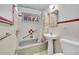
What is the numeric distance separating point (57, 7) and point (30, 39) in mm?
549

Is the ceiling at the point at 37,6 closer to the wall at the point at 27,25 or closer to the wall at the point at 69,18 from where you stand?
the wall at the point at 27,25

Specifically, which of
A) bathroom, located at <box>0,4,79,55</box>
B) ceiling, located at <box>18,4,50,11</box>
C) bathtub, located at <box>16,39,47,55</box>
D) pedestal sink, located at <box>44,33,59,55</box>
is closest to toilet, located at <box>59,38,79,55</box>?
bathroom, located at <box>0,4,79,55</box>

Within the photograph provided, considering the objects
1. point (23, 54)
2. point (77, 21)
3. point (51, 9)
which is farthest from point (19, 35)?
point (77, 21)

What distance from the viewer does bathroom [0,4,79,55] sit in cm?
137

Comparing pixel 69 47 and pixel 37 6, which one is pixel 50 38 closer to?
pixel 69 47

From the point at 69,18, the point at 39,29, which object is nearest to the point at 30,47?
the point at 39,29

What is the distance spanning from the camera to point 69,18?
55.1 inches

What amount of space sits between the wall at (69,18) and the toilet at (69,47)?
5 cm

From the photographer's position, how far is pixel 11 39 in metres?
1.39

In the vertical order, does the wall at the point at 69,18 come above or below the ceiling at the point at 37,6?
below

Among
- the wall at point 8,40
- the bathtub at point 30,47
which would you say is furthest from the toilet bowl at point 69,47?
the wall at point 8,40

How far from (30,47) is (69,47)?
20.3 inches

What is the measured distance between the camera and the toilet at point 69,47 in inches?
54.7
